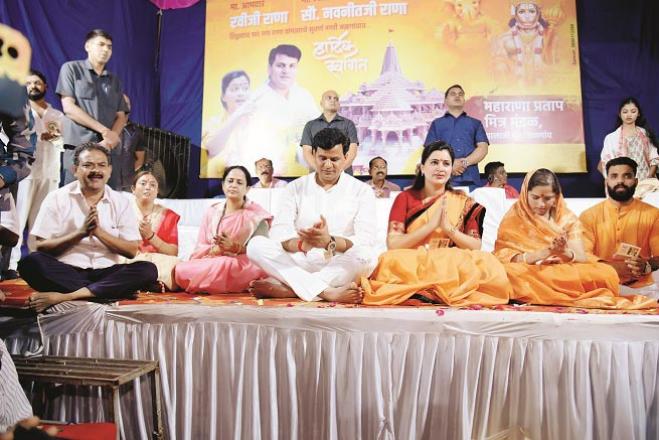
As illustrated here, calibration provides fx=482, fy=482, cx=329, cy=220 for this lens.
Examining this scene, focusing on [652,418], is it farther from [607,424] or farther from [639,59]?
[639,59]

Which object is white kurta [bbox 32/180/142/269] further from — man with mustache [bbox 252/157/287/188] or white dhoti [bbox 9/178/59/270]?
man with mustache [bbox 252/157/287/188]

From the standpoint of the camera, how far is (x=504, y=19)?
452 cm

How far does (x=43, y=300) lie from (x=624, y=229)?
2.79m

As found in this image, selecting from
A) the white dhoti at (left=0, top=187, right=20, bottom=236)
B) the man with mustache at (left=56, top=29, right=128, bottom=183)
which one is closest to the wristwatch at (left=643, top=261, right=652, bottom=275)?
the man with mustache at (left=56, top=29, right=128, bottom=183)

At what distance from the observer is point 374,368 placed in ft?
6.11

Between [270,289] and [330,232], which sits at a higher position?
[330,232]

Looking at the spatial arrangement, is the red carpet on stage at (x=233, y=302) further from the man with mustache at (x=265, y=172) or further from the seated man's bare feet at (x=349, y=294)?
the man with mustache at (x=265, y=172)

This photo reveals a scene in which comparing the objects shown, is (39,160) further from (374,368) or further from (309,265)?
(374,368)

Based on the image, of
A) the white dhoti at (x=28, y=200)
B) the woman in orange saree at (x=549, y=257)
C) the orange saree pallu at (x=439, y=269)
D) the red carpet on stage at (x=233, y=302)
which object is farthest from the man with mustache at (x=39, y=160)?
the woman in orange saree at (x=549, y=257)

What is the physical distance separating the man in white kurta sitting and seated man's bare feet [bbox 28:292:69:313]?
34.3 inches

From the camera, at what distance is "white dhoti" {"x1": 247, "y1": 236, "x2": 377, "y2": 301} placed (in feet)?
7.42

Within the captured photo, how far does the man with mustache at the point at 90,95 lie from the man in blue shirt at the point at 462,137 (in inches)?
91.6

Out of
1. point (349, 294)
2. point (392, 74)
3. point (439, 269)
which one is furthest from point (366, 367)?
point (392, 74)

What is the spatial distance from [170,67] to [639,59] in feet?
15.2
